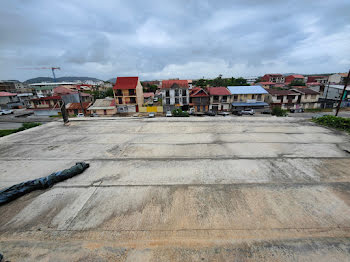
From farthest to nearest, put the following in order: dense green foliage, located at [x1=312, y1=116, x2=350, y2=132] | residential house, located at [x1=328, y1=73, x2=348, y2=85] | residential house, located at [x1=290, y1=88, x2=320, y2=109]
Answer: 1. residential house, located at [x1=328, y1=73, x2=348, y2=85]
2. residential house, located at [x1=290, y1=88, x2=320, y2=109]
3. dense green foliage, located at [x1=312, y1=116, x2=350, y2=132]

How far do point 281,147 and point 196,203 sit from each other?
5.06m

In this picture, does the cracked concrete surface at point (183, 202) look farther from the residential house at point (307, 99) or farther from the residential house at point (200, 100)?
the residential house at point (307, 99)

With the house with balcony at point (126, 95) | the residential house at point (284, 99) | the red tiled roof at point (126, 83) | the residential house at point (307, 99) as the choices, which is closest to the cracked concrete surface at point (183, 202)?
the house with balcony at point (126, 95)

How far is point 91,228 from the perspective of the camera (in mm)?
3098

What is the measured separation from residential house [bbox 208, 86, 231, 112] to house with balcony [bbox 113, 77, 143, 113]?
556 inches

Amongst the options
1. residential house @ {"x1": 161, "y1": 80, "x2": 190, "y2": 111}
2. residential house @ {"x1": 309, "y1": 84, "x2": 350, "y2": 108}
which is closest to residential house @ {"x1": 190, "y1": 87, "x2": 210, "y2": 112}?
residential house @ {"x1": 161, "y1": 80, "x2": 190, "y2": 111}

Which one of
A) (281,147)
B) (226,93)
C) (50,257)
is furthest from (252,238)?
(226,93)

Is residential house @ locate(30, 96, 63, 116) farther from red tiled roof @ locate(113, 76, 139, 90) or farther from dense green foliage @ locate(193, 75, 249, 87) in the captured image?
dense green foliage @ locate(193, 75, 249, 87)

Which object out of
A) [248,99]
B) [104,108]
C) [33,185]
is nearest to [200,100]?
[248,99]

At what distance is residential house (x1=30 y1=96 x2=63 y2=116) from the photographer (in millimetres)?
29833

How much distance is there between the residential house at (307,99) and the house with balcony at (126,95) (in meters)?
31.2

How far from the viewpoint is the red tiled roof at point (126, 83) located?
94.8ft

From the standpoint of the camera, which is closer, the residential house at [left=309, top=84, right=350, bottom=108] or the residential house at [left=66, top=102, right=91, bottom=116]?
the residential house at [left=66, top=102, right=91, bottom=116]

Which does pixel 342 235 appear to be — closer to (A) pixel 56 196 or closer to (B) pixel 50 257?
(B) pixel 50 257
